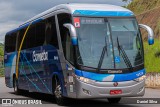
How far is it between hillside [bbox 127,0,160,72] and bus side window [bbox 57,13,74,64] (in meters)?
15.4

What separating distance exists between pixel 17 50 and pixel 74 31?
8821 millimetres

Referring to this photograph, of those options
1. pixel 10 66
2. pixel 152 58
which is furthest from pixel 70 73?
pixel 152 58

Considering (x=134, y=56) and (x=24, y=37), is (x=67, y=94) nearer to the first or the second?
(x=134, y=56)

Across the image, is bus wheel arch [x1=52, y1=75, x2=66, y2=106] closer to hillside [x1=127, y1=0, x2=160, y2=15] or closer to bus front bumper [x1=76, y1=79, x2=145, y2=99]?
bus front bumper [x1=76, y1=79, x2=145, y2=99]

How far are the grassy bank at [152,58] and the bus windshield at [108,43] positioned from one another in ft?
50.5

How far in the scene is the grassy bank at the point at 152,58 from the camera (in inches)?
1178

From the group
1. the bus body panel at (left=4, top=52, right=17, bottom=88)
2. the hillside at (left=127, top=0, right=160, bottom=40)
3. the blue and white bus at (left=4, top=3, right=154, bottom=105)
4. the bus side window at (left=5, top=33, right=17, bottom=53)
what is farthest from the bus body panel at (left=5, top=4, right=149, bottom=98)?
the hillside at (left=127, top=0, right=160, bottom=40)

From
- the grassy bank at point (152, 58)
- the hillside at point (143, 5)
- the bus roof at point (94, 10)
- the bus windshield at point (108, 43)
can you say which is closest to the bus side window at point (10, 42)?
the bus roof at point (94, 10)

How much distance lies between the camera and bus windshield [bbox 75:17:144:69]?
1326 cm

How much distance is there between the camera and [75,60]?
13.3 metres

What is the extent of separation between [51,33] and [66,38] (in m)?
1.65

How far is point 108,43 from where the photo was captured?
531 inches

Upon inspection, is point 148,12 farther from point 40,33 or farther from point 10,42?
point 40,33

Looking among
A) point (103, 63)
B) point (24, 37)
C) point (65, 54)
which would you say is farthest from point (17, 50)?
point (103, 63)
